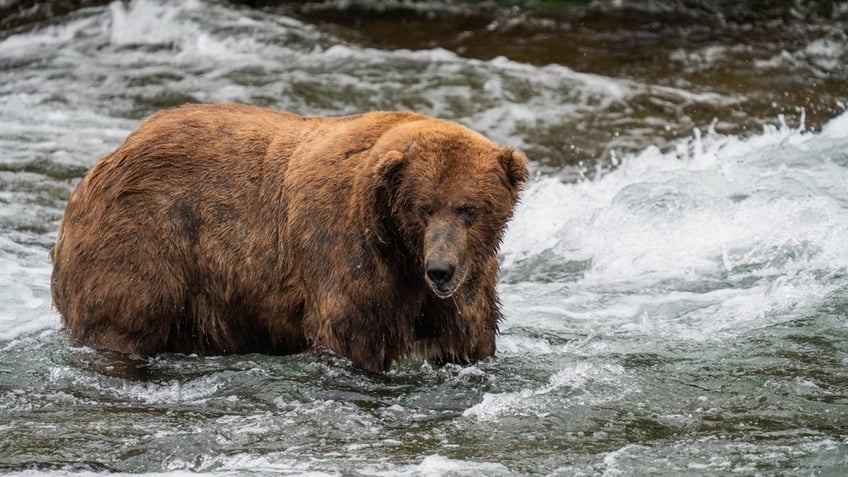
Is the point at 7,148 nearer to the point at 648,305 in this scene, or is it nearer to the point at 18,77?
the point at 18,77

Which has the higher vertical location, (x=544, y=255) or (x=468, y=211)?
(x=468, y=211)

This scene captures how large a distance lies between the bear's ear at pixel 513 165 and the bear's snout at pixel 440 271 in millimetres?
684

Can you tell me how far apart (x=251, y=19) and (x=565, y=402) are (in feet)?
34.6

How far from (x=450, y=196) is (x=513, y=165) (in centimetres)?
42

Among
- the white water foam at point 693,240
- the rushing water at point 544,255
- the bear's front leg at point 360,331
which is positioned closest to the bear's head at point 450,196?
the bear's front leg at point 360,331

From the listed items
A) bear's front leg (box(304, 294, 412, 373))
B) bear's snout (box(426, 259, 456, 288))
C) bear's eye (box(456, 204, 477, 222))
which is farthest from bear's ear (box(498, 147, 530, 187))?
bear's front leg (box(304, 294, 412, 373))

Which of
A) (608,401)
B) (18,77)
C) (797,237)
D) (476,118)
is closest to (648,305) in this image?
(797,237)

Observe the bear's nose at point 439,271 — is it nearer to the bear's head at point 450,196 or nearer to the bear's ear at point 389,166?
the bear's head at point 450,196

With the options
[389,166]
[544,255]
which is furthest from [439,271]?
[544,255]

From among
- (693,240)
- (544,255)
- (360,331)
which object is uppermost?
(360,331)

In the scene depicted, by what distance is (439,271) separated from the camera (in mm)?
5840

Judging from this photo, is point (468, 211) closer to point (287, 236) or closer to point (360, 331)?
point (360, 331)

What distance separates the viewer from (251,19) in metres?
15.7

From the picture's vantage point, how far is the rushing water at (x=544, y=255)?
5738 millimetres
